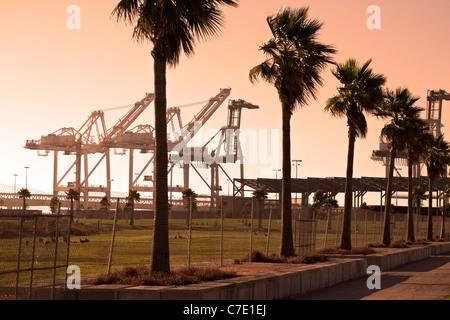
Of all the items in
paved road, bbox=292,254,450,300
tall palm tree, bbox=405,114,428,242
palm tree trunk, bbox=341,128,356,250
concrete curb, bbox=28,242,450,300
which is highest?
tall palm tree, bbox=405,114,428,242

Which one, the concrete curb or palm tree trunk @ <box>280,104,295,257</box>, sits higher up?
palm tree trunk @ <box>280,104,295,257</box>

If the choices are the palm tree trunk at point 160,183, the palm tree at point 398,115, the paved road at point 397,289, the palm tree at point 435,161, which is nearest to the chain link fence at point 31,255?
the palm tree trunk at point 160,183

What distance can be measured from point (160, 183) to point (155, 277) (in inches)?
86.1

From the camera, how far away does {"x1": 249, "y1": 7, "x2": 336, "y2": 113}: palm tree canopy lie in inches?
906

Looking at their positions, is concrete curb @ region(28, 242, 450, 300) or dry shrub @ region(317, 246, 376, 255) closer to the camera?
concrete curb @ region(28, 242, 450, 300)

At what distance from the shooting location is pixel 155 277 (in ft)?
46.3

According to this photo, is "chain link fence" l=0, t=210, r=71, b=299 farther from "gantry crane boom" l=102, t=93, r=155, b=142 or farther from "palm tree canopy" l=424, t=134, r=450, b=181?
"gantry crane boom" l=102, t=93, r=155, b=142

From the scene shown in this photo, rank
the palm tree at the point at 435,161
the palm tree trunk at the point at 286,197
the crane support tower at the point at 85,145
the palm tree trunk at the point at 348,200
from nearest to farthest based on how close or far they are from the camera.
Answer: the palm tree trunk at the point at 286,197, the palm tree trunk at the point at 348,200, the palm tree at the point at 435,161, the crane support tower at the point at 85,145

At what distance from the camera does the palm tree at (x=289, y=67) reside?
23.0 meters

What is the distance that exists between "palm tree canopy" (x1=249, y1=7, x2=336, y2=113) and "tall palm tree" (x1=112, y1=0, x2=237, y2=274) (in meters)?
7.31

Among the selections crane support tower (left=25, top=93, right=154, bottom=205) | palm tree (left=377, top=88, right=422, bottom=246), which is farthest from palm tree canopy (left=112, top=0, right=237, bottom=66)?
crane support tower (left=25, top=93, right=154, bottom=205)

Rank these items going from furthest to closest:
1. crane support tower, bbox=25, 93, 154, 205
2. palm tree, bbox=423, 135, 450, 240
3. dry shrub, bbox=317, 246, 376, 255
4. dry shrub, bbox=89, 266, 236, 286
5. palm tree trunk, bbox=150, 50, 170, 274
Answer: crane support tower, bbox=25, 93, 154, 205 → palm tree, bbox=423, 135, 450, 240 → dry shrub, bbox=317, 246, 376, 255 → palm tree trunk, bbox=150, 50, 170, 274 → dry shrub, bbox=89, 266, 236, 286

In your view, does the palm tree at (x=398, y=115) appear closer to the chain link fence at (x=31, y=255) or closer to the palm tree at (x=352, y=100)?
the palm tree at (x=352, y=100)
